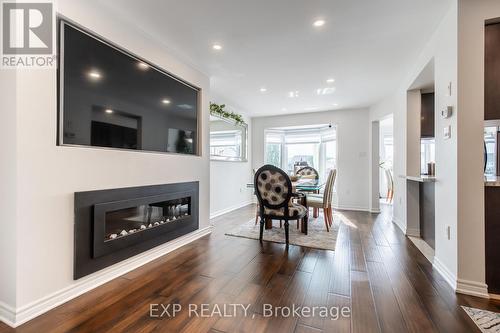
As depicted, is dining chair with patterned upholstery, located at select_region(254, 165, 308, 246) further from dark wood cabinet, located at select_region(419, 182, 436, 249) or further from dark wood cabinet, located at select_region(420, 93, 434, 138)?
dark wood cabinet, located at select_region(420, 93, 434, 138)

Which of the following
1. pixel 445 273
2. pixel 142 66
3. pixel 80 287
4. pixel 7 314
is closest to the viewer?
pixel 7 314

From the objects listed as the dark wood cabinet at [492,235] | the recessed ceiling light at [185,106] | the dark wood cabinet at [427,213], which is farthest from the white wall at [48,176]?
the dark wood cabinet at [427,213]

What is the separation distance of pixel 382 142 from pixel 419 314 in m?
7.78

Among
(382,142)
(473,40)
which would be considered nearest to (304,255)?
(473,40)

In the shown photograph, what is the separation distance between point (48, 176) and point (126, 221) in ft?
2.81

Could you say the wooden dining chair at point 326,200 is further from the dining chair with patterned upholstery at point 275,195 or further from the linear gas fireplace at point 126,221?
the linear gas fireplace at point 126,221

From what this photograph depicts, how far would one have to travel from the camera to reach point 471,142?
198 cm

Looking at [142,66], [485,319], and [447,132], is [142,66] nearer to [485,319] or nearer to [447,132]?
[447,132]

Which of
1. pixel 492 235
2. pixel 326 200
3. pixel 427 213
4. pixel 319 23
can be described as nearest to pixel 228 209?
pixel 326 200

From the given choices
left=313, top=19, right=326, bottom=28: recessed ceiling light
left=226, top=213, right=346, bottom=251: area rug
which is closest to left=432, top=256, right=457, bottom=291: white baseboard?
left=226, top=213, right=346, bottom=251: area rug

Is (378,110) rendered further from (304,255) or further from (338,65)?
(304,255)

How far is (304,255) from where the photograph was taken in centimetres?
278

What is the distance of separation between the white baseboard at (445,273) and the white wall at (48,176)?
127 inches

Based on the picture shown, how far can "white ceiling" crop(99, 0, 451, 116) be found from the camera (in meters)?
2.13
